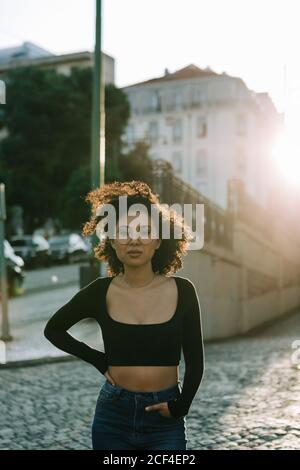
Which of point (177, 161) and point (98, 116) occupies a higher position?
point (177, 161)

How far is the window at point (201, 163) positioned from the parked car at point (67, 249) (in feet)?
132

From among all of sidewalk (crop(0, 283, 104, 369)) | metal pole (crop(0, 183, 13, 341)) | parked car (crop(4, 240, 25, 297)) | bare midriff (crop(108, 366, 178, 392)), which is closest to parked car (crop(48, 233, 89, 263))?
sidewalk (crop(0, 283, 104, 369))

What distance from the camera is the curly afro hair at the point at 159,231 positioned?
10.3 feet

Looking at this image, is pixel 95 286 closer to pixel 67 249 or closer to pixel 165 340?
pixel 165 340

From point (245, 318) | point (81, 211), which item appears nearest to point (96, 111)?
point (245, 318)

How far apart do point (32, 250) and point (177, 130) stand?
4805 centimetres

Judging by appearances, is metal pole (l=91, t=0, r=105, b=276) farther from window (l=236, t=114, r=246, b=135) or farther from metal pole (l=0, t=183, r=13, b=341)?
window (l=236, t=114, r=246, b=135)


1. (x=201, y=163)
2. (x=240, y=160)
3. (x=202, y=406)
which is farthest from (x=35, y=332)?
(x=201, y=163)

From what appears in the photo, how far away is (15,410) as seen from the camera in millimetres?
7500

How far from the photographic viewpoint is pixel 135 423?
2879mm

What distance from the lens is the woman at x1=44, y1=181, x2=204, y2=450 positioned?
9.44 feet

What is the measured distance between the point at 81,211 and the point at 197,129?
39.2 meters

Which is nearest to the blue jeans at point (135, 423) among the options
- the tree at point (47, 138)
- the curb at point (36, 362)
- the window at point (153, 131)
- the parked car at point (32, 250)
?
the curb at point (36, 362)
